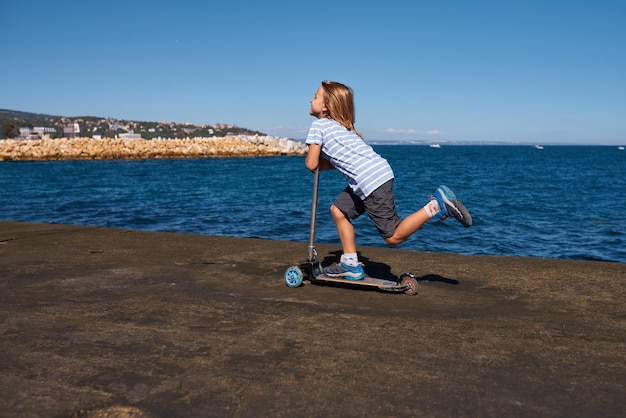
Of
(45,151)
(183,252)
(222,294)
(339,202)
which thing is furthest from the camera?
(45,151)

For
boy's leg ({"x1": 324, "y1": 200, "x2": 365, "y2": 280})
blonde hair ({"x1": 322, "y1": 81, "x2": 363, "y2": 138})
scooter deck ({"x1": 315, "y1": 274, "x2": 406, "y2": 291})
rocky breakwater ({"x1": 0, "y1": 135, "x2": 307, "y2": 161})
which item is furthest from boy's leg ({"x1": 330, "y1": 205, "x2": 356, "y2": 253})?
rocky breakwater ({"x1": 0, "y1": 135, "x2": 307, "y2": 161})

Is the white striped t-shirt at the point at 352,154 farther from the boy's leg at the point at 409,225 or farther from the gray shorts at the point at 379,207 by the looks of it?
the boy's leg at the point at 409,225

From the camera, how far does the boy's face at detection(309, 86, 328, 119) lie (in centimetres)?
432

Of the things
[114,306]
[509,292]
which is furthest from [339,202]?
[114,306]

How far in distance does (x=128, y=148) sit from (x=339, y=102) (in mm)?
66677

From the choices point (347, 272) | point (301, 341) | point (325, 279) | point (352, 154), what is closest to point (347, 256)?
point (347, 272)

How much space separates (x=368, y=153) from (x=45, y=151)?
2527 inches

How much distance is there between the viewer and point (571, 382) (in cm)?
254

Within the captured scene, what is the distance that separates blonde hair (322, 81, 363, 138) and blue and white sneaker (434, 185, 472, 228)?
0.86m

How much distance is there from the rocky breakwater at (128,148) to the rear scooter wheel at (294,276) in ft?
205

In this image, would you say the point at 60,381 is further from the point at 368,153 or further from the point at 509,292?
the point at 509,292

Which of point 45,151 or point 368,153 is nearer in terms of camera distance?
point 368,153

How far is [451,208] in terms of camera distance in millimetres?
3965

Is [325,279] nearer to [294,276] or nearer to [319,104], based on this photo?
[294,276]
